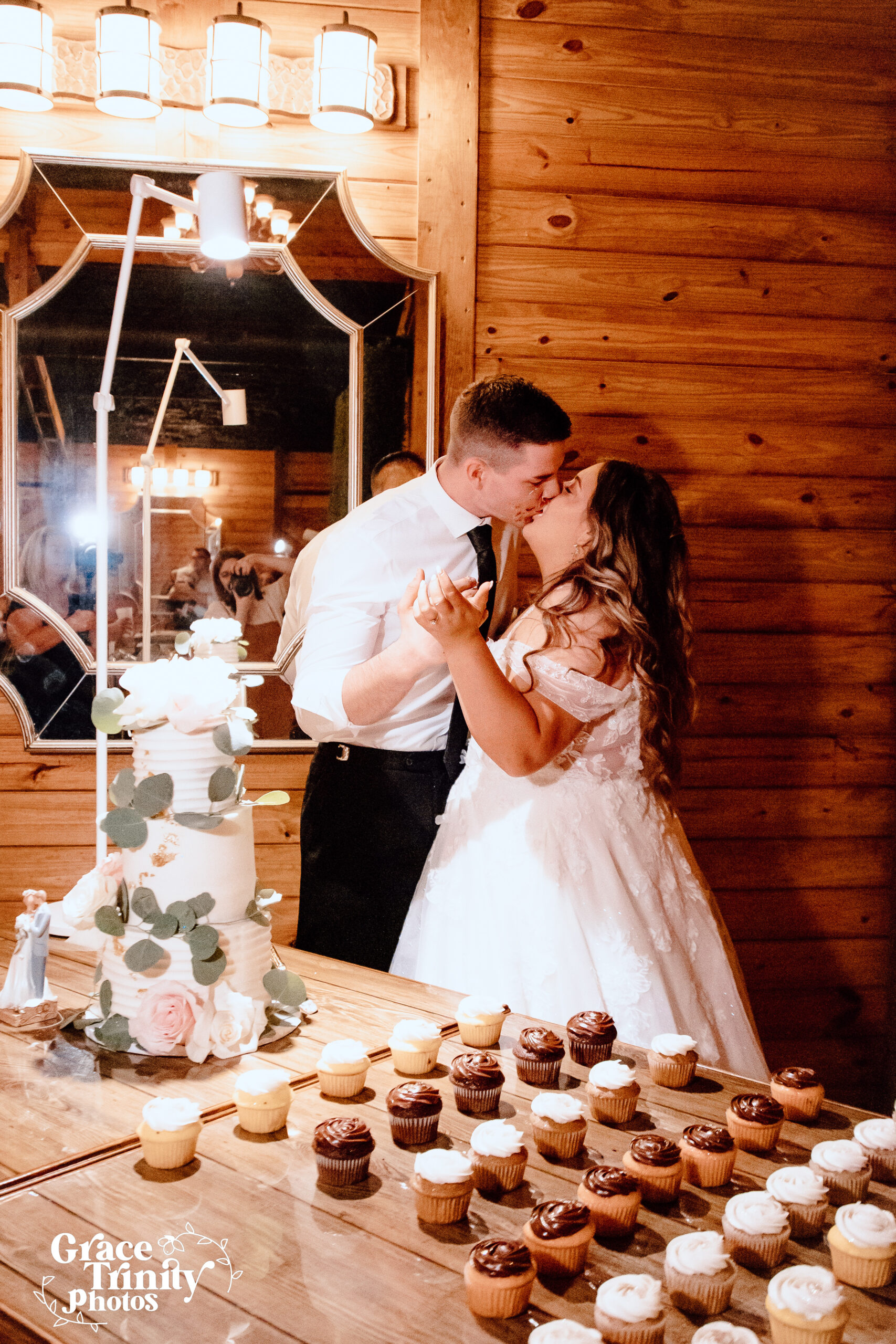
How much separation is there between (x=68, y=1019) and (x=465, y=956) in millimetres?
734

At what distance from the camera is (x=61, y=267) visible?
2.45m

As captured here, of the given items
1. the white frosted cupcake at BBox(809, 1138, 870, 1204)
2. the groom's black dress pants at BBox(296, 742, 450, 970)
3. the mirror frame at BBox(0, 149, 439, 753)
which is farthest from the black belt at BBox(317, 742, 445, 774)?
the white frosted cupcake at BBox(809, 1138, 870, 1204)

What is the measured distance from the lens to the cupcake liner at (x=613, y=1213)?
96cm

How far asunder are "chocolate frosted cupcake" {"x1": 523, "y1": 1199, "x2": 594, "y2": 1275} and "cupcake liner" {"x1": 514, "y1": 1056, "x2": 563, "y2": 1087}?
0.33 meters

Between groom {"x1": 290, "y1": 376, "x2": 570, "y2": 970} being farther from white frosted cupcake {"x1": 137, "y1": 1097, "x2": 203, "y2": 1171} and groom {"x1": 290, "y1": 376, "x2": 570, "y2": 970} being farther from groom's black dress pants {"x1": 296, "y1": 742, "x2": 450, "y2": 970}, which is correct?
white frosted cupcake {"x1": 137, "y1": 1097, "x2": 203, "y2": 1171}

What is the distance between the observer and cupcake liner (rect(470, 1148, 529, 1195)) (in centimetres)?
103

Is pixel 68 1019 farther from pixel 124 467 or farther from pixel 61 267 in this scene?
pixel 61 267

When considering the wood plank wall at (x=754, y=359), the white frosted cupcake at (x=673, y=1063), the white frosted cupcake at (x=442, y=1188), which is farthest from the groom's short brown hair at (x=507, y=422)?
the white frosted cupcake at (x=442, y=1188)

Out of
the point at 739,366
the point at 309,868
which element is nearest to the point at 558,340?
the point at 739,366

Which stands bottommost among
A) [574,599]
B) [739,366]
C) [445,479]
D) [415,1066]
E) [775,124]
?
[415,1066]

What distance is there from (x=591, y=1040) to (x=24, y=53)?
239 centimetres

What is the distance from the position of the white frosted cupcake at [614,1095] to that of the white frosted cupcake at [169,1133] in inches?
17.2

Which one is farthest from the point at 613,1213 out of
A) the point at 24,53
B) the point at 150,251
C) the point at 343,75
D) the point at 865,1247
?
the point at 24,53

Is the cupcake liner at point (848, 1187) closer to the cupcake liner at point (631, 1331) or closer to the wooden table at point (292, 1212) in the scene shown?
the wooden table at point (292, 1212)
